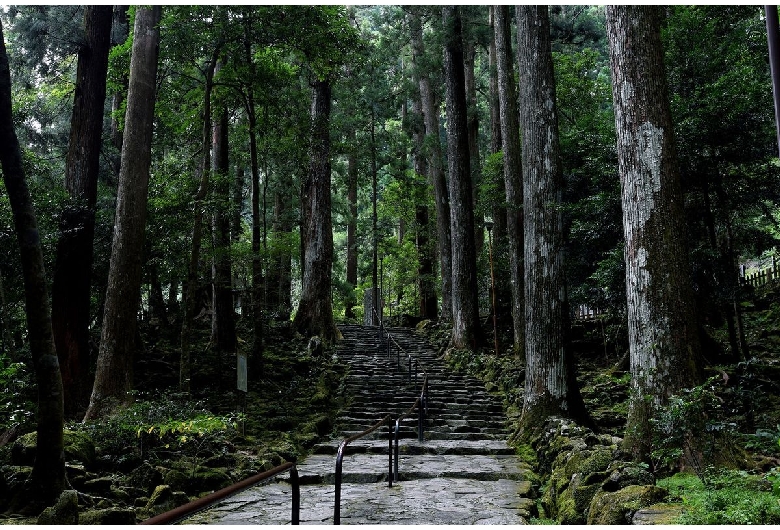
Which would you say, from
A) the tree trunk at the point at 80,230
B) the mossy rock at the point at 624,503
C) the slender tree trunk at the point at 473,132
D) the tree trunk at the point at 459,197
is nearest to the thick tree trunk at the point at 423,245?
the slender tree trunk at the point at 473,132


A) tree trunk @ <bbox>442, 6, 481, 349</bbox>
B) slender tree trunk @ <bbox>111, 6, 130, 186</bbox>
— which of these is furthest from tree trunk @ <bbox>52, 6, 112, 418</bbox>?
tree trunk @ <bbox>442, 6, 481, 349</bbox>

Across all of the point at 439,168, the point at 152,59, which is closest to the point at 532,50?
the point at 152,59

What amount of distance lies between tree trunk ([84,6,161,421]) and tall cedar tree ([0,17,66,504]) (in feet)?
11.4

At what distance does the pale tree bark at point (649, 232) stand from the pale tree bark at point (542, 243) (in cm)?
330

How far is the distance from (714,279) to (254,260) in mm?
8366

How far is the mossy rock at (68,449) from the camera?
5.88 meters

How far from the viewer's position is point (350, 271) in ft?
93.2

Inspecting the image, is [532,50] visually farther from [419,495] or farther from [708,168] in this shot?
[419,495]

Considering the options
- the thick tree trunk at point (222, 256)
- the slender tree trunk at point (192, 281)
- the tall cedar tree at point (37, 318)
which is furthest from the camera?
the thick tree trunk at point (222, 256)

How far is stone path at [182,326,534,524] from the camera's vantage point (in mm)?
5819

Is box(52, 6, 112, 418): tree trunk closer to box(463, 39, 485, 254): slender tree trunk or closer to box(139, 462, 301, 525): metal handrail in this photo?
box(139, 462, 301, 525): metal handrail

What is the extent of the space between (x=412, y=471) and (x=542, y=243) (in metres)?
4.08

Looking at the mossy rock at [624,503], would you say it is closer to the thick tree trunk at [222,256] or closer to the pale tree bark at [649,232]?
the pale tree bark at [649,232]

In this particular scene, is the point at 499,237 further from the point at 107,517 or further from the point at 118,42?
the point at 107,517
